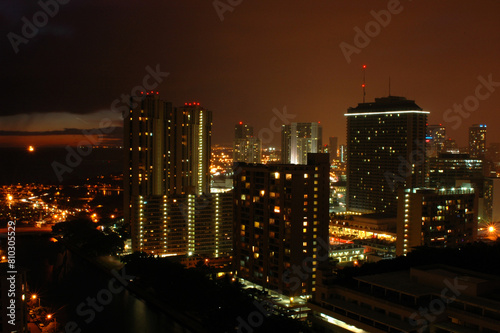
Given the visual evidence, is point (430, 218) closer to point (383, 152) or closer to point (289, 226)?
point (289, 226)

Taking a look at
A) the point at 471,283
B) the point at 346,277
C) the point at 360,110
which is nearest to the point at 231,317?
the point at 346,277

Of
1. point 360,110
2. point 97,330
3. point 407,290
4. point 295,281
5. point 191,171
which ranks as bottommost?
point 97,330

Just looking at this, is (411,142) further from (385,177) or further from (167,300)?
(167,300)

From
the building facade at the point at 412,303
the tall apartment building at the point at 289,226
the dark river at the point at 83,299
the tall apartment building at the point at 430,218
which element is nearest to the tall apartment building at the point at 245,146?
the dark river at the point at 83,299

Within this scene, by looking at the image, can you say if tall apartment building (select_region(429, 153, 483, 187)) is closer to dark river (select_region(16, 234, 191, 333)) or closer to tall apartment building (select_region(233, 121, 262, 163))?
tall apartment building (select_region(233, 121, 262, 163))

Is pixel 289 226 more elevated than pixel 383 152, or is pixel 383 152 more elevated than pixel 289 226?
pixel 383 152

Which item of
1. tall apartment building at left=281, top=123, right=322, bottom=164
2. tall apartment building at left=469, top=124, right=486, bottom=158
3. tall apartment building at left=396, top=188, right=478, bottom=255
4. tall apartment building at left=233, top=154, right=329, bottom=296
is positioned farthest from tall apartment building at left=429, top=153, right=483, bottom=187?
tall apartment building at left=233, top=154, right=329, bottom=296

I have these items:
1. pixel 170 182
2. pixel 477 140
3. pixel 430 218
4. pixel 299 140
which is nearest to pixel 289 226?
pixel 430 218

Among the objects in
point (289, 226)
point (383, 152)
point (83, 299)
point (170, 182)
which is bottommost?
point (83, 299)

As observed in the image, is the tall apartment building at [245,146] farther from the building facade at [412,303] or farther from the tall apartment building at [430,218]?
the building facade at [412,303]
